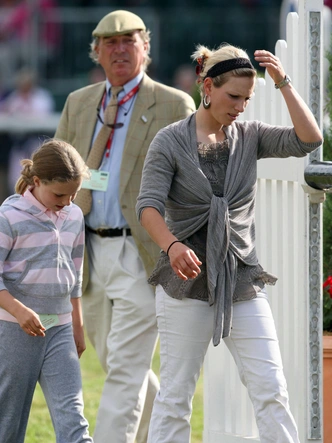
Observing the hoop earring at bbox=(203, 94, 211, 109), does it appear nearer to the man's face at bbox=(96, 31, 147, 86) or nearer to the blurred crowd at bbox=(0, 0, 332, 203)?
the man's face at bbox=(96, 31, 147, 86)

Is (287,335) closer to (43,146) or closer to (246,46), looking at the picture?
(43,146)

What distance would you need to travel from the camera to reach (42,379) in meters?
4.34

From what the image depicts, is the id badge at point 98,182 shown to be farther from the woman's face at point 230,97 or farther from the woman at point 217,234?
the woman's face at point 230,97

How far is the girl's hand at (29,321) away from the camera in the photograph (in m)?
4.07

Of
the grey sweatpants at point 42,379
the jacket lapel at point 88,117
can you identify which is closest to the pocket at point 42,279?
the grey sweatpants at point 42,379

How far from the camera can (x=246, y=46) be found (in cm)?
1809

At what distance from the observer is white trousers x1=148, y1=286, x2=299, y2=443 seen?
4102 mm

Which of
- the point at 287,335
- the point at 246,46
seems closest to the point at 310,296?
the point at 287,335

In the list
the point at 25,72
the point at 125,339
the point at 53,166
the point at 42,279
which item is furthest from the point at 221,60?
the point at 25,72

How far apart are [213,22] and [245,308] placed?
14.6m

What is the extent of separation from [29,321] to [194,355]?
2.15 ft

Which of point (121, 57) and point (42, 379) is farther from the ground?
point (121, 57)

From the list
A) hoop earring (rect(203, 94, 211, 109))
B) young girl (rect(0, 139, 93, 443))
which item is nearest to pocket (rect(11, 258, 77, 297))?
young girl (rect(0, 139, 93, 443))

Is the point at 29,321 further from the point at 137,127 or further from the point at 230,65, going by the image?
the point at 137,127
